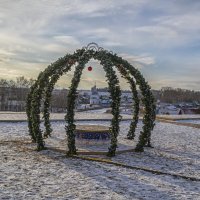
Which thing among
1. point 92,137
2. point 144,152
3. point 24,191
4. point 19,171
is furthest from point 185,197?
point 92,137

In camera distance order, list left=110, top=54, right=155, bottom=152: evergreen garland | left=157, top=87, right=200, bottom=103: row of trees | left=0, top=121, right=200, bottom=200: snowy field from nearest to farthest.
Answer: left=0, top=121, right=200, bottom=200: snowy field < left=110, top=54, right=155, bottom=152: evergreen garland < left=157, top=87, right=200, bottom=103: row of trees

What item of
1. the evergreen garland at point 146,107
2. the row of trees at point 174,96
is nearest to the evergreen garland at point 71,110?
the evergreen garland at point 146,107

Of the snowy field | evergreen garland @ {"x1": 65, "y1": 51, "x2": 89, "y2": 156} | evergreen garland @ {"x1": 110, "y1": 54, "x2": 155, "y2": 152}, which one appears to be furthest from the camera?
evergreen garland @ {"x1": 110, "y1": 54, "x2": 155, "y2": 152}

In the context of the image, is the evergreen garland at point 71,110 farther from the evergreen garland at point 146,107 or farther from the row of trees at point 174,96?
the row of trees at point 174,96

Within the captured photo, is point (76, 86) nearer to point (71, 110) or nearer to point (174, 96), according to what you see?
point (71, 110)

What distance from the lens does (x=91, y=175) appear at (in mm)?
8695

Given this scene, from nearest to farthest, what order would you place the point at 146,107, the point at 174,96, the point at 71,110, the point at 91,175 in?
the point at 91,175
the point at 71,110
the point at 146,107
the point at 174,96

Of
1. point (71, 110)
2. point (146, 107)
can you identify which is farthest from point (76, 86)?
point (146, 107)

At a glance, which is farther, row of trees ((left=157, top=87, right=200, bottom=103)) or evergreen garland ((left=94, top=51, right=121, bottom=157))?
row of trees ((left=157, top=87, right=200, bottom=103))

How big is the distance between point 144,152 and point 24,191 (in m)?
5.76

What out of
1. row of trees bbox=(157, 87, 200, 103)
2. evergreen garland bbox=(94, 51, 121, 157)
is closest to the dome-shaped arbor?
evergreen garland bbox=(94, 51, 121, 157)

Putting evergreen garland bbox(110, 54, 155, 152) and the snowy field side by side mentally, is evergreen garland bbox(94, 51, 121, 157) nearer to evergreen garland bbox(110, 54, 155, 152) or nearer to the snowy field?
the snowy field

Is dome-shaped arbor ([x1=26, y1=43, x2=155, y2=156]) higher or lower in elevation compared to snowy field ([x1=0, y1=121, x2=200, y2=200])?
higher

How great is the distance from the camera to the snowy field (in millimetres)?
7328
